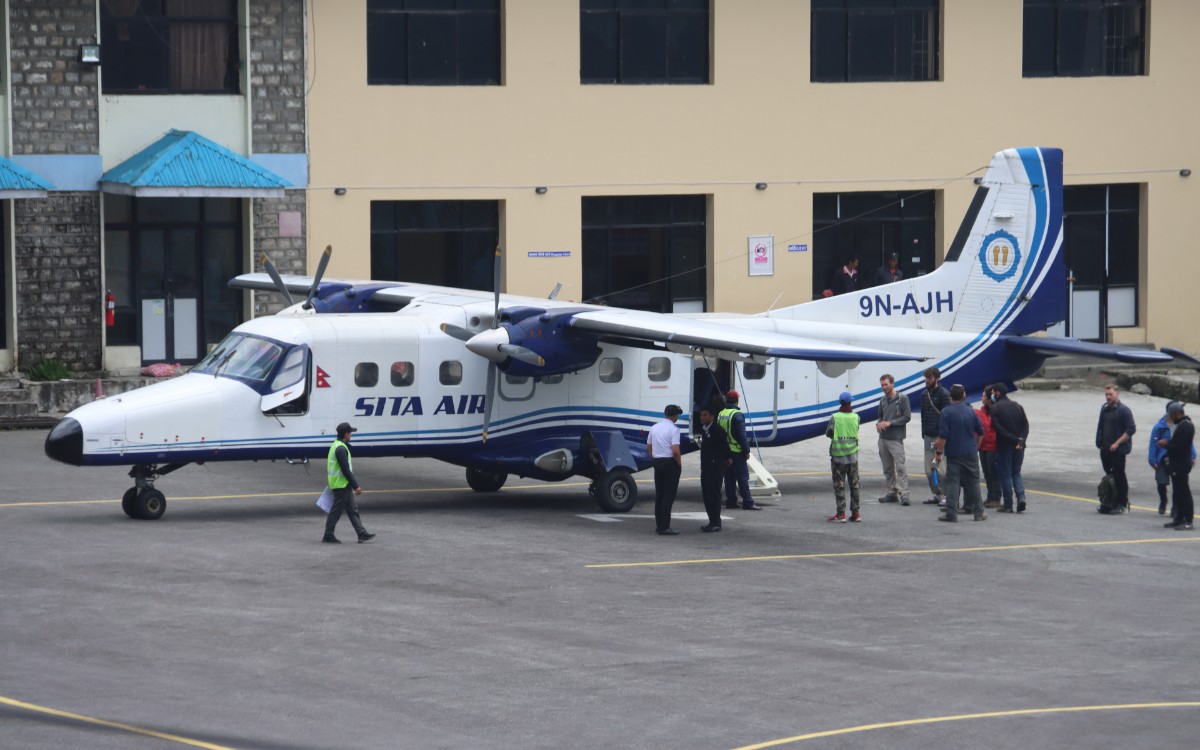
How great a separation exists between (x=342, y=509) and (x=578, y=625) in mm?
5223

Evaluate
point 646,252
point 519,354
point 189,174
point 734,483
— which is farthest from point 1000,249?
point 189,174

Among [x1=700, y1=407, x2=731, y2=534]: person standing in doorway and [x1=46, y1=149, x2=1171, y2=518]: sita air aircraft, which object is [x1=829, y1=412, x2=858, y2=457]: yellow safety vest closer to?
[x1=46, y1=149, x2=1171, y2=518]: sita air aircraft

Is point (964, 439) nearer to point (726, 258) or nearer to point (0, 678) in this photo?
point (0, 678)

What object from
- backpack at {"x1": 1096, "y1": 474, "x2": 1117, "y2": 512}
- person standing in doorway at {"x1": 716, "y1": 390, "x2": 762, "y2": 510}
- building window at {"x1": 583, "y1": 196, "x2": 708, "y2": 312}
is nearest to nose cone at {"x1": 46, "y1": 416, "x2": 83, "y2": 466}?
person standing in doorway at {"x1": 716, "y1": 390, "x2": 762, "y2": 510}

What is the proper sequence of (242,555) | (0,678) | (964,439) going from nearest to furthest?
(0,678) < (242,555) < (964,439)

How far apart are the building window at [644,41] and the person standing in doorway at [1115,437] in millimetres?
16817

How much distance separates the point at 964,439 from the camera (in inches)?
899

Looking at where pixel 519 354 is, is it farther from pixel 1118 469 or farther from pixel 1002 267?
pixel 1002 267

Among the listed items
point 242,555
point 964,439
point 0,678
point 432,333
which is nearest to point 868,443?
point 964,439

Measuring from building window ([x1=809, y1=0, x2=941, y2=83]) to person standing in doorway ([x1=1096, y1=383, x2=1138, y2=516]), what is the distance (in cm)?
1714

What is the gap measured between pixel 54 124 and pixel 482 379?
14.6 metres

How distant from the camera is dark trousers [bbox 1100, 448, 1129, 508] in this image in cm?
2342

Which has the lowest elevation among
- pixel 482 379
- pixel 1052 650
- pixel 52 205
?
pixel 1052 650

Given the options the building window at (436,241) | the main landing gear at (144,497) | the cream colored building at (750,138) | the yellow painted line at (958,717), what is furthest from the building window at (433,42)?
the yellow painted line at (958,717)
